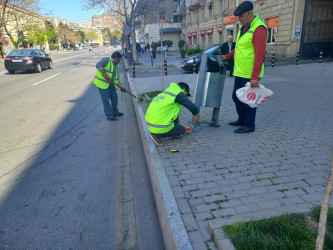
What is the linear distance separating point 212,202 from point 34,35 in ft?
172

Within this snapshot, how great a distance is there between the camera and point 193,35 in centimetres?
3984

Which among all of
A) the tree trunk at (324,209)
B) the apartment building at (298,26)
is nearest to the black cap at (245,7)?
the tree trunk at (324,209)

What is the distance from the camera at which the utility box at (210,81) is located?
4.60m

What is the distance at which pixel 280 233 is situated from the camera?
6.74 feet

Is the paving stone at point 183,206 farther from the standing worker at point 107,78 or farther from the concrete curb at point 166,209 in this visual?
the standing worker at point 107,78

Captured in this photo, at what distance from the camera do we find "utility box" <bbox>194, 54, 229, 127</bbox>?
4.60 m

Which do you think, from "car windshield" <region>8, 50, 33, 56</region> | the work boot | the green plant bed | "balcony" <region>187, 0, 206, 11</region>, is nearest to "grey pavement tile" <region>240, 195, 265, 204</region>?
the green plant bed

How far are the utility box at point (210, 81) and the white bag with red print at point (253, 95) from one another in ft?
2.37

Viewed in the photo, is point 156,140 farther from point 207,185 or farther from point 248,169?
point 248,169

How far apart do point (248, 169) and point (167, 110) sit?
1.55 meters

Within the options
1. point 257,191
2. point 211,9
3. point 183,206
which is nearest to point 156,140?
point 183,206

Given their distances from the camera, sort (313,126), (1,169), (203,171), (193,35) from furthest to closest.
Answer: (193,35) < (313,126) < (1,169) < (203,171)

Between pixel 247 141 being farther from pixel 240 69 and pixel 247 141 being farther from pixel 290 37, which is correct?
pixel 290 37

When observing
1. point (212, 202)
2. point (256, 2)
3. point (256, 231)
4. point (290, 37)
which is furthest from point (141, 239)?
point (256, 2)
